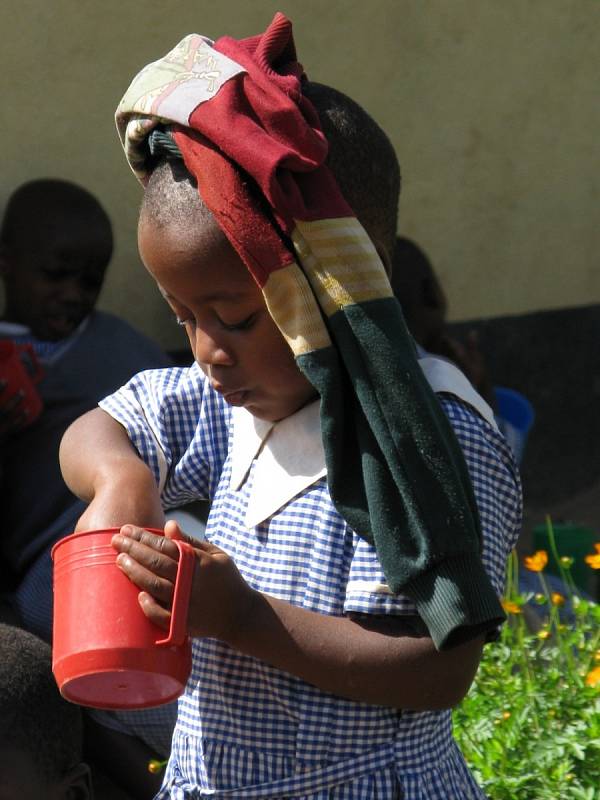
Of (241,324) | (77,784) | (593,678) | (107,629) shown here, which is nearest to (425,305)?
(593,678)

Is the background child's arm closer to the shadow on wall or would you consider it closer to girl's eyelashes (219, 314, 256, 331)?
girl's eyelashes (219, 314, 256, 331)

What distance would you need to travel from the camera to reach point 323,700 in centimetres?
180

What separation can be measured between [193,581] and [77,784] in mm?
1115

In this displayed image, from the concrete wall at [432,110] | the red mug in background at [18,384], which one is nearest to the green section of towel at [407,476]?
the red mug in background at [18,384]

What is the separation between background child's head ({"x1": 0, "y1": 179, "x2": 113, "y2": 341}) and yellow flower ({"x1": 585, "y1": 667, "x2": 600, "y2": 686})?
2.27 metres

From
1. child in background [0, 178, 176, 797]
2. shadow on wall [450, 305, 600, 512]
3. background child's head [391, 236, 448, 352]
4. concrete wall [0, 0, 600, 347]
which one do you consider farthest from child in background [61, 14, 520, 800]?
shadow on wall [450, 305, 600, 512]

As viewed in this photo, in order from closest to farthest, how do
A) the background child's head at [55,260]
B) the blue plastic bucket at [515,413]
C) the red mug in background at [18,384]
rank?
the red mug in background at [18,384], the background child's head at [55,260], the blue plastic bucket at [515,413]

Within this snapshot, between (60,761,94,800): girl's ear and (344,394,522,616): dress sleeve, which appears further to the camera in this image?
(60,761,94,800): girl's ear

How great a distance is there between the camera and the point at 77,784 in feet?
8.41

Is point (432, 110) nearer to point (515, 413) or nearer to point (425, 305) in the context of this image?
point (425, 305)

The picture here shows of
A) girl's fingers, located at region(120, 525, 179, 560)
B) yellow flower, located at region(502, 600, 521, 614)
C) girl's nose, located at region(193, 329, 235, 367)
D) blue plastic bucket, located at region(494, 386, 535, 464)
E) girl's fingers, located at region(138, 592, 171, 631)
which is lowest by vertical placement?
blue plastic bucket, located at region(494, 386, 535, 464)

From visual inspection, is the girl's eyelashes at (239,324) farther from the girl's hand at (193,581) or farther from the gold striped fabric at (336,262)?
the girl's hand at (193,581)

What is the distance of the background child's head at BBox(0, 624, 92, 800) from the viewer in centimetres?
247

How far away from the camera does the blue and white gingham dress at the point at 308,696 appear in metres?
1.76
